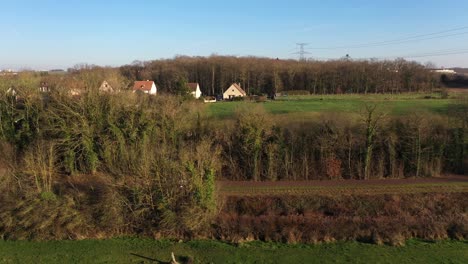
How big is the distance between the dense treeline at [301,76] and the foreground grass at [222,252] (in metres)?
62.4

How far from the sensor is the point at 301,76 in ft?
288

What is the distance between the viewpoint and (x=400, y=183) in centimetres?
2769

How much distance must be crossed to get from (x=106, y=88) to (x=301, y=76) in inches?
2343

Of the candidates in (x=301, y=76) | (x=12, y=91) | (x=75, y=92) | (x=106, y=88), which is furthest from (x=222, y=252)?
(x=301, y=76)

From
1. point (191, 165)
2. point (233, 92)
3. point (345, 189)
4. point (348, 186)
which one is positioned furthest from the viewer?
point (233, 92)

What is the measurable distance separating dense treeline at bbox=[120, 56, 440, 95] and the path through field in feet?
181

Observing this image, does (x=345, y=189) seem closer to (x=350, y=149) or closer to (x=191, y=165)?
(x=350, y=149)

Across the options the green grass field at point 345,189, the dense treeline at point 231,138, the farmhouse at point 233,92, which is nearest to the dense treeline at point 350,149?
the dense treeline at point 231,138

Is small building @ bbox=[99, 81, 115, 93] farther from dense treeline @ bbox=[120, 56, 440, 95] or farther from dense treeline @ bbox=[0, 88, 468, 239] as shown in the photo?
dense treeline @ bbox=[120, 56, 440, 95]

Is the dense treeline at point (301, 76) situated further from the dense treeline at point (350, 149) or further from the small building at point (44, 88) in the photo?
the dense treeline at point (350, 149)

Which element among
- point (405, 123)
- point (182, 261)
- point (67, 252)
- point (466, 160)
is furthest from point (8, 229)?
point (466, 160)

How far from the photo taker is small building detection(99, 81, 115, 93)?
32.8 meters

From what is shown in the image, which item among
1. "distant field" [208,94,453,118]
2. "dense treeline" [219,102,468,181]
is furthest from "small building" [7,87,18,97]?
"dense treeline" [219,102,468,181]

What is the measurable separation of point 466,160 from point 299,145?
39.1 ft
